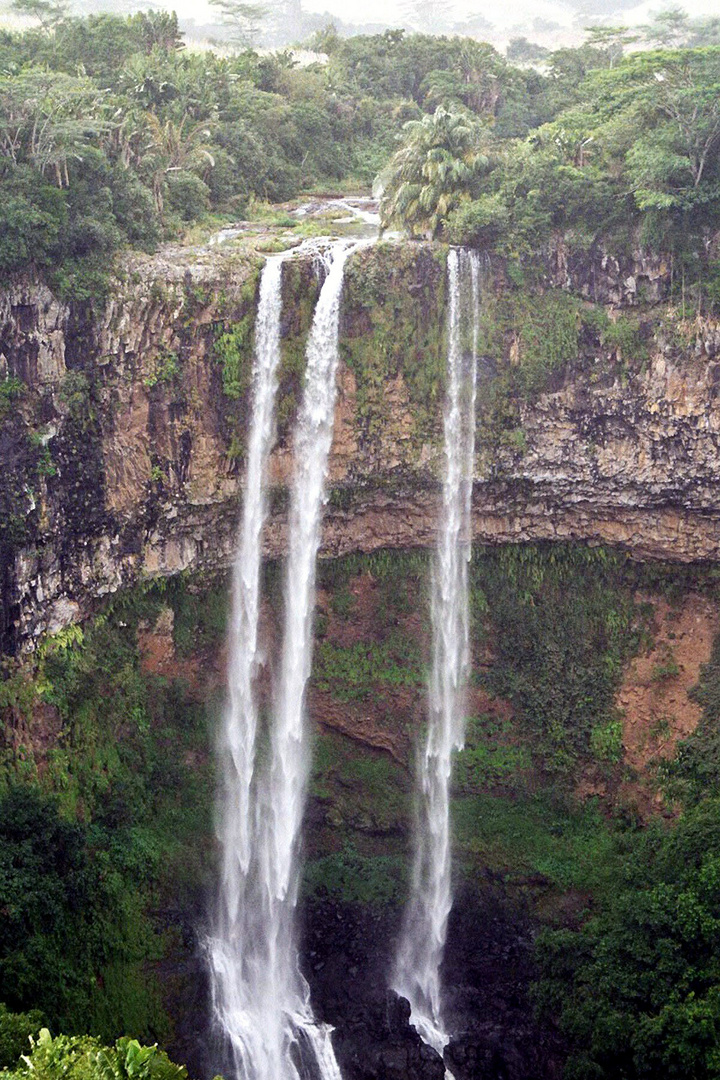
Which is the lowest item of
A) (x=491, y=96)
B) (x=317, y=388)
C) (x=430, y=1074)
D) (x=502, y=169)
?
(x=430, y=1074)

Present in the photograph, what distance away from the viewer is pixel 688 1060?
15.8 metres

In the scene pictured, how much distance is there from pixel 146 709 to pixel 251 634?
2577 millimetres

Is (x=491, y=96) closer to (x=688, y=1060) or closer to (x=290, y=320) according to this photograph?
(x=290, y=320)

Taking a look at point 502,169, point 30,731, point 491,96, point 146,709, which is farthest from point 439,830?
point 491,96

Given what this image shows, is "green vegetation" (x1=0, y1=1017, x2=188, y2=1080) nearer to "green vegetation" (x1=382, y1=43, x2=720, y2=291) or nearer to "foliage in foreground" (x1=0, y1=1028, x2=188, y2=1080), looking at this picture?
"foliage in foreground" (x1=0, y1=1028, x2=188, y2=1080)

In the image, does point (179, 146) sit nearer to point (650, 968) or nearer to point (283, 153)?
point (283, 153)

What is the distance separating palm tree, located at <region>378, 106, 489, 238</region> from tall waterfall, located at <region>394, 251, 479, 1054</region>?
159cm

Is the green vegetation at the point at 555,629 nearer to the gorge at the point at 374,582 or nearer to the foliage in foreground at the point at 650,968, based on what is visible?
the gorge at the point at 374,582

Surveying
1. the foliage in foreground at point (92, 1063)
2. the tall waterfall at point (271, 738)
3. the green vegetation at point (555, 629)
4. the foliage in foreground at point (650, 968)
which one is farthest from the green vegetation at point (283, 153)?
the foliage in foreground at point (92, 1063)

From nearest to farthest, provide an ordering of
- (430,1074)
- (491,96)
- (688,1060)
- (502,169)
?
(688,1060), (430,1074), (502,169), (491,96)

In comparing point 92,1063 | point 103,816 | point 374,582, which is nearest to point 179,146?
point 374,582

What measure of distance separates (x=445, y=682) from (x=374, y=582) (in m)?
2.63

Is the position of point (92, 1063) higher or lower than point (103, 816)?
higher

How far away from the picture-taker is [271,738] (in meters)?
24.1
